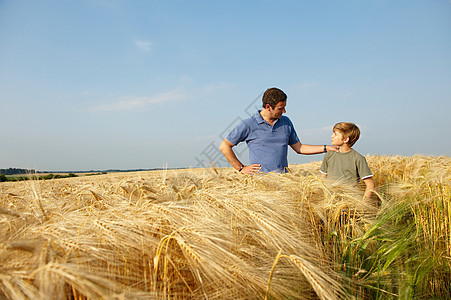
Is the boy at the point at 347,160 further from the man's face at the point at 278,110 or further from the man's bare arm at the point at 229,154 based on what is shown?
the man's bare arm at the point at 229,154

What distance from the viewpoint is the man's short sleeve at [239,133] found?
13.4 feet

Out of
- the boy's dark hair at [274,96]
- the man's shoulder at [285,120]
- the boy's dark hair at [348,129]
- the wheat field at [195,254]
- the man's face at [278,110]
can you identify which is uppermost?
the boy's dark hair at [274,96]

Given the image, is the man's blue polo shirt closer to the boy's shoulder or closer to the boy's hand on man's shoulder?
the boy's hand on man's shoulder

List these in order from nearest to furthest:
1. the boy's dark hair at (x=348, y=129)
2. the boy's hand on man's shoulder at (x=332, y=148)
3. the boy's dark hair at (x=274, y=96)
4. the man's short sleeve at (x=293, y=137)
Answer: the boy's dark hair at (x=348, y=129) < the boy's hand on man's shoulder at (x=332, y=148) < the boy's dark hair at (x=274, y=96) < the man's short sleeve at (x=293, y=137)

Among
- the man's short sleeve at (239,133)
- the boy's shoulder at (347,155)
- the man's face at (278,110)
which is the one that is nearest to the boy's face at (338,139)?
the boy's shoulder at (347,155)

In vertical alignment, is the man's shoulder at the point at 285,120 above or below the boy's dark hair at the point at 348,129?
above

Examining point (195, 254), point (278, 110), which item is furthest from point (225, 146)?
point (195, 254)

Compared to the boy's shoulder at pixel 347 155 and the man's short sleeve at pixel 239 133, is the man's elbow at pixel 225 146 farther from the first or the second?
the boy's shoulder at pixel 347 155

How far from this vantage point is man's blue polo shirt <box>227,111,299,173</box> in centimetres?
405

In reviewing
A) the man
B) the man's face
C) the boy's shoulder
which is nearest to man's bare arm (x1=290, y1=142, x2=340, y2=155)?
the man

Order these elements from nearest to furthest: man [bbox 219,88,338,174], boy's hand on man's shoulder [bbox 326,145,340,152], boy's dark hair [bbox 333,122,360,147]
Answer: boy's dark hair [bbox 333,122,360,147], boy's hand on man's shoulder [bbox 326,145,340,152], man [bbox 219,88,338,174]

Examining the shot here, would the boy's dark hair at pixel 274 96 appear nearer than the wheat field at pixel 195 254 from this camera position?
No

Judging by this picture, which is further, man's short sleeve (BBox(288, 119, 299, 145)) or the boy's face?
man's short sleeve (BBox(288, 119, 299, 145))

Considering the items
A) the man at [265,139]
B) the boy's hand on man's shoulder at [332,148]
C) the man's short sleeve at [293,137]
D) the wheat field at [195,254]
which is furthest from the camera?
the man's short sleeve at [293,137]
